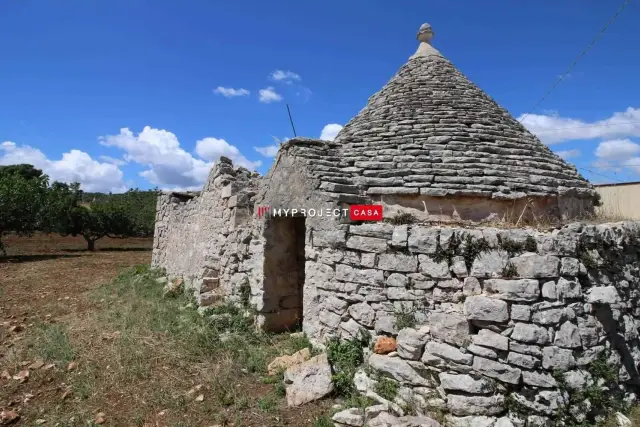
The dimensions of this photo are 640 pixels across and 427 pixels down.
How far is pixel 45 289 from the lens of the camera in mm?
9398

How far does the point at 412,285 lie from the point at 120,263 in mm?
13466

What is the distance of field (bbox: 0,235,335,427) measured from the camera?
3809 millimetres

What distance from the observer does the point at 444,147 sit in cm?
565

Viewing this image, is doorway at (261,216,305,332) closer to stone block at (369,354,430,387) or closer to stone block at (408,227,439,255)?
stone block at (369,354,430,387)

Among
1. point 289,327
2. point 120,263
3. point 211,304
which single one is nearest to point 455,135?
point 289,327

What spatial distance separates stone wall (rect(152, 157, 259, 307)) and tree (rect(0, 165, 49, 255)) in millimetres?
11540

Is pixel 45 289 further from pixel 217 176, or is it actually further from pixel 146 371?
pixel 146 371

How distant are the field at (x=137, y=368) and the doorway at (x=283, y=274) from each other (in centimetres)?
39

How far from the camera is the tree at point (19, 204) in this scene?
16.0 meters

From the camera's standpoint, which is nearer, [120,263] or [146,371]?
[146,371]

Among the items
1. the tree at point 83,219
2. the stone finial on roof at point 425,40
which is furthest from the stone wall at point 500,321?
the tree at point 83,219

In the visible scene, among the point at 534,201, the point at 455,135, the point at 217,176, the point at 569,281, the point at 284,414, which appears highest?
the point at 455,135

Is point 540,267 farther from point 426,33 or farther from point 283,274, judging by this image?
point 426,33

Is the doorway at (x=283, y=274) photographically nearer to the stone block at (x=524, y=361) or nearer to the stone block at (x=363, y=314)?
the stone block at (x=363, y=314)
